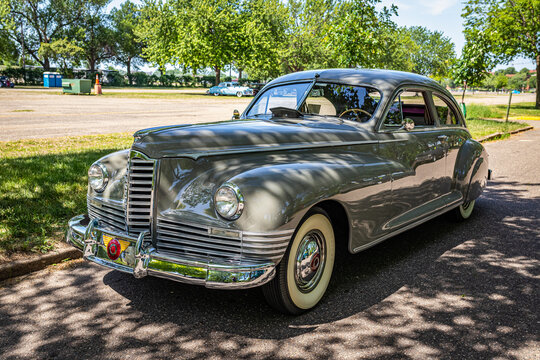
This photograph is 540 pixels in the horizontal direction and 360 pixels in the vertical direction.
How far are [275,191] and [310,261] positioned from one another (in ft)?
2.24

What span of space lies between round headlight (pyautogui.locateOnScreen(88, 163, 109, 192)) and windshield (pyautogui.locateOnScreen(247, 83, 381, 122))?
5.68 ft

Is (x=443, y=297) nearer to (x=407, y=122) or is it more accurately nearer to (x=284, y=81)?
(x=407, y=122)

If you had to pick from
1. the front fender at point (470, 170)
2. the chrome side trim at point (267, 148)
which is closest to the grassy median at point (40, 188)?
the chrome side trim at point (267, 148)

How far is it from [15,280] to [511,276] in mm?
4248

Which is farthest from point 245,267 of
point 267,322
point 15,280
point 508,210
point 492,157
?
point 492,157

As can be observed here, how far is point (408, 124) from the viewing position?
437cm

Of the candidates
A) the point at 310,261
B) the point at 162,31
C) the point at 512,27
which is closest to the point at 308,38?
the point at 162,31

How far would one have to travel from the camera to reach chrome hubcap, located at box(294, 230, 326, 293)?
3.22 m

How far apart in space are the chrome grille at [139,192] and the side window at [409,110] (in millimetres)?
2222

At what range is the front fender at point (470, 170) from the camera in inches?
207

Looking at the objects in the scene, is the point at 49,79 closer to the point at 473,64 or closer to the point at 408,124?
the point at 473,64

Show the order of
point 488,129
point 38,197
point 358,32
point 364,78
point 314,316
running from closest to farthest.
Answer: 1. point 314,316
2. point 364,78
3. point 38,197
4. point 358,32
5. point 488,129

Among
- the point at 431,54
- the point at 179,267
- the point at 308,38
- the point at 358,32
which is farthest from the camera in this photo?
the point at 431,54

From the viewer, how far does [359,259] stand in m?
4.50
